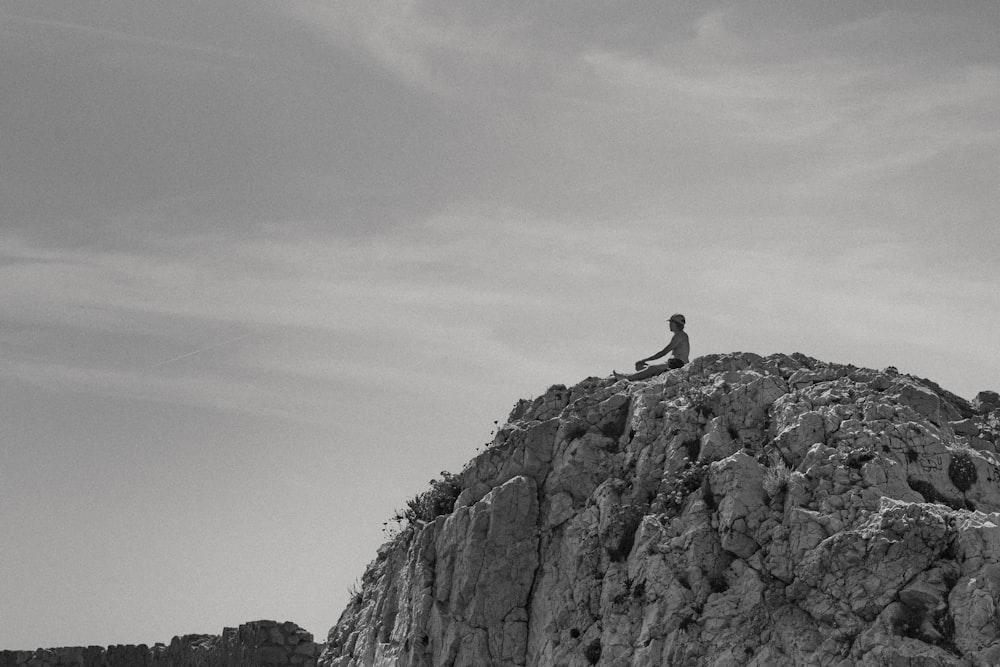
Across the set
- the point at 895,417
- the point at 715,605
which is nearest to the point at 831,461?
the point at 895,417

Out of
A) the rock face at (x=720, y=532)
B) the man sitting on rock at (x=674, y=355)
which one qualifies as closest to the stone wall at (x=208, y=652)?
the rock face at (x=720, y=532)

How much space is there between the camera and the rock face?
19875 millimetres

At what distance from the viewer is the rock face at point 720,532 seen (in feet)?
65.2

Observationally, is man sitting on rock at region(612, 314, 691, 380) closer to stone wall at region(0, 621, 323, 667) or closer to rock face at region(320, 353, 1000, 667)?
rock face at region(320, 353, 1000, 667)

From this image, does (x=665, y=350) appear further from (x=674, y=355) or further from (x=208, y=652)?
(x=208, y=652)

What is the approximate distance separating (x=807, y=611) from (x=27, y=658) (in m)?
26.5

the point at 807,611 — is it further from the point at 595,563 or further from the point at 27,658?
the point at 27,658

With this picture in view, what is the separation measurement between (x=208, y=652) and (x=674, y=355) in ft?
60.2

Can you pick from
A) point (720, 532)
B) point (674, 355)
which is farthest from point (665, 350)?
point (720, 532)

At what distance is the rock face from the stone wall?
8.76m

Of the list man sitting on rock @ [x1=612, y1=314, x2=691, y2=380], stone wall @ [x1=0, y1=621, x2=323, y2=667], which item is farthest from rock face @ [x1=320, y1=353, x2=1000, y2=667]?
stone wall @ [x1=0, y1=621, x2=323, y2=667]

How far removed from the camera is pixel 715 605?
21.3 m

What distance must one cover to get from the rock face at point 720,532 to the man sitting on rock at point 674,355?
705mm

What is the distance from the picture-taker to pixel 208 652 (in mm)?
37188
